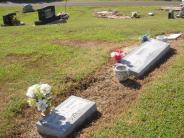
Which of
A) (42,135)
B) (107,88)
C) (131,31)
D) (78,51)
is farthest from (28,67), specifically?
(131,31)

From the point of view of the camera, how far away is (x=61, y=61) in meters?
15.3

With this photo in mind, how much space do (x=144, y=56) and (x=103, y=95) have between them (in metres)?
2.78

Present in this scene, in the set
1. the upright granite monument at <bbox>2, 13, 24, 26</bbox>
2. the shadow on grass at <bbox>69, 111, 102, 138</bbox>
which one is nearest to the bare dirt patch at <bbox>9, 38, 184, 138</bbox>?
the shadow on grass at <bbox>69, 111, 102, 138</bbox>

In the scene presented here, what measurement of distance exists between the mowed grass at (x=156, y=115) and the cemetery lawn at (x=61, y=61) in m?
0.03

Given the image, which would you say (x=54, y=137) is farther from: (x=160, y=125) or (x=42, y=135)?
(x=160, y=125)

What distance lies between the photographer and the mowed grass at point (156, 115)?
32.2 feet

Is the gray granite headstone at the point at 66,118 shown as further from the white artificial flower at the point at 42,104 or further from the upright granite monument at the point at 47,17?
the upright granite monument at the point at 47,17

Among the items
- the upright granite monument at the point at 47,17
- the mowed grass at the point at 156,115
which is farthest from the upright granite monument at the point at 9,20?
the mowed grass at the point at 156,115

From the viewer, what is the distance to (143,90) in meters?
12.0

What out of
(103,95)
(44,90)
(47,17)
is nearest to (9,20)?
(47,17)

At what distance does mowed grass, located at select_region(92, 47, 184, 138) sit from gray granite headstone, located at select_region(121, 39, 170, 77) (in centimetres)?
94

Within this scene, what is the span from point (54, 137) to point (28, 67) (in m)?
5.58

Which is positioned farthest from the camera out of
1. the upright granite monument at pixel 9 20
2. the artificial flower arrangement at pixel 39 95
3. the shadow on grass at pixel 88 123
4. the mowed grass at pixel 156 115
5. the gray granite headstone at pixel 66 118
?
the upright granite monument at pixel 9 20

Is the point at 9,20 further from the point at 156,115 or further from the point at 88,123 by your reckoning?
the point at 156,115
